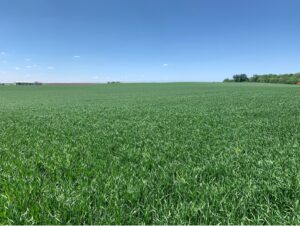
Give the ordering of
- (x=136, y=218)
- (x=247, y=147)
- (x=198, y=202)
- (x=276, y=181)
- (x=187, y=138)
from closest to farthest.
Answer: (x=136, y=218), (x=198, y=202), (x=276, y=181), (x=247, y=147), (x=187, y=138)

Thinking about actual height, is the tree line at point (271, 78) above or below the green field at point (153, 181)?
above

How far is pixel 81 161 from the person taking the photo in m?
5.17

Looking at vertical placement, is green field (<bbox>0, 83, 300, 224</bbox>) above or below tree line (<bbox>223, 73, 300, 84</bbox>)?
below

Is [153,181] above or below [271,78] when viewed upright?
below

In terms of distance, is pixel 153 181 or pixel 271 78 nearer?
pixel 153 181

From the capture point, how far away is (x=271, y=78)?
398 feet

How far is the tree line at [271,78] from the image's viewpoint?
108575mm

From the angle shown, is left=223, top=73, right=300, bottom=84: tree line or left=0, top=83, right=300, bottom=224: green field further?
left=223, top=73, right=300, bottom=84: tree line

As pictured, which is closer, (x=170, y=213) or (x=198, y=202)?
(x=170, y=213)

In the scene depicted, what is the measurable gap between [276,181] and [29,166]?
5079 millimetres

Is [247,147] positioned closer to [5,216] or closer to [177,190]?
[177,190]

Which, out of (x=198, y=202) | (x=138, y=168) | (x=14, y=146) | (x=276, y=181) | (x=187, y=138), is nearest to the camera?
(x=198, y=202)

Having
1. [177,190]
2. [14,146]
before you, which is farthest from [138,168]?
[14,146]

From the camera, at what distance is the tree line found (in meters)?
109
